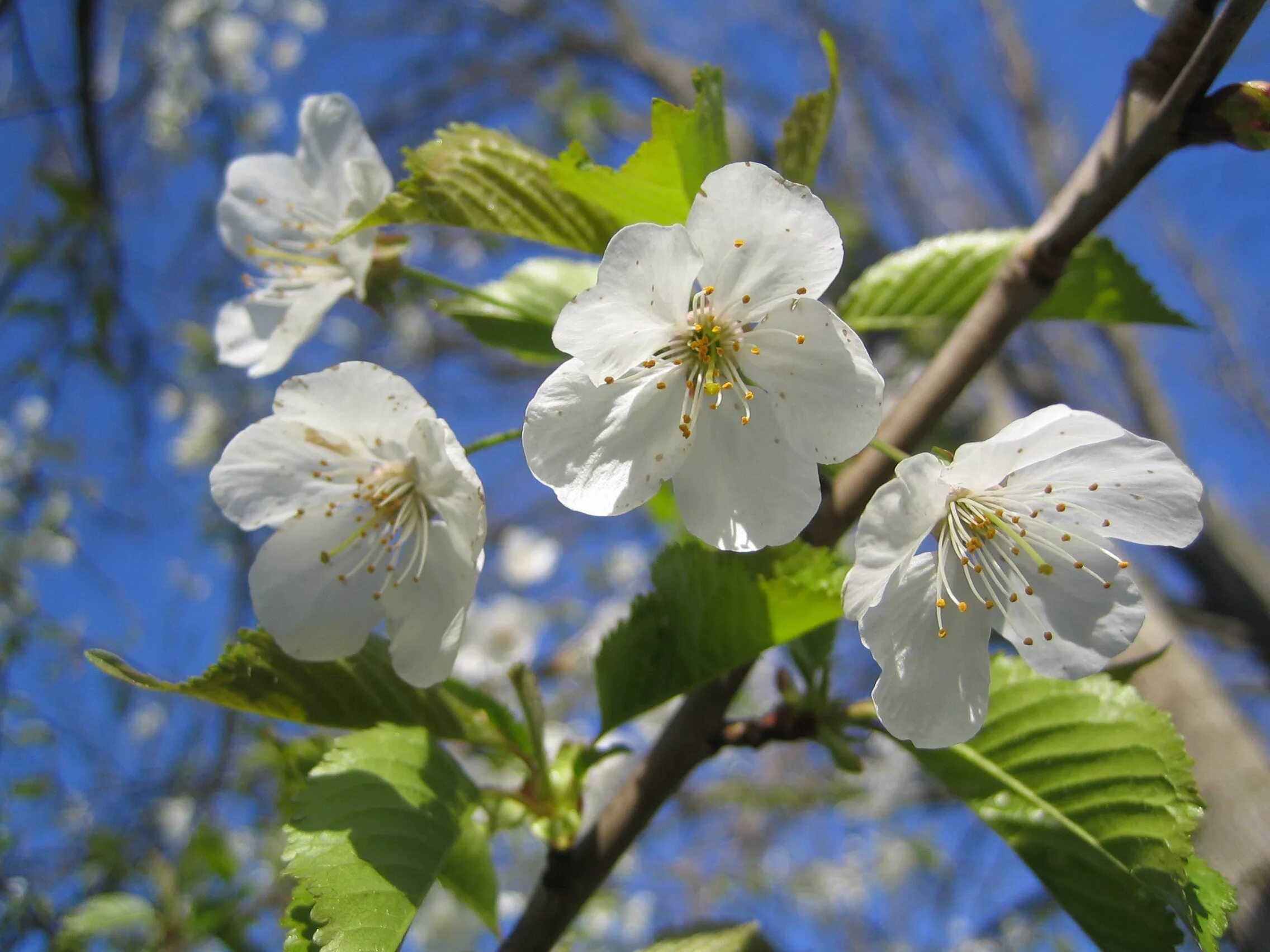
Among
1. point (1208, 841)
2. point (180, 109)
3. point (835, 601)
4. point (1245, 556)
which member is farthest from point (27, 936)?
point (180, 109)

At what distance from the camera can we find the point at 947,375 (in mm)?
968

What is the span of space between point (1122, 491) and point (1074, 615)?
5.0 inches

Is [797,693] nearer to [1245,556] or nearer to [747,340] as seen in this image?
[747,340]

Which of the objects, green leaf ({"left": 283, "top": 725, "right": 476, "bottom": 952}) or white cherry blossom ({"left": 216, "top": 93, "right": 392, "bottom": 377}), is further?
white cherry blossom ({"left": 216, "top": 93, "right": 392, "bottom": 377})

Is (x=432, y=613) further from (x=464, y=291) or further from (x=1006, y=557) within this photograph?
(x=1006, y=557)

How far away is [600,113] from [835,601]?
409cm

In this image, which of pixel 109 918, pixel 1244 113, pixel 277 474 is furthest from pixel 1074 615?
pixel 109 918

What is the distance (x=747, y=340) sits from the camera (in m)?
0.88

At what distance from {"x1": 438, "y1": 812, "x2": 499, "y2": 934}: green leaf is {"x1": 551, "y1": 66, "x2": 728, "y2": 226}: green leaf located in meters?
0.65

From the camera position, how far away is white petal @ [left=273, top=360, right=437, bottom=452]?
0.87 m

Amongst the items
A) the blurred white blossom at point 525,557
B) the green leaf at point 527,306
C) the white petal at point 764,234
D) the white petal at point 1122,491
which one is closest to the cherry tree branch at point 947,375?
the white petal at point 1122,491

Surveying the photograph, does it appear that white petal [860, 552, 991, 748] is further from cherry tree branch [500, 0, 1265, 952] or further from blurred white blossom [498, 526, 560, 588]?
blurred white blossom [498, 526, 560, 588]

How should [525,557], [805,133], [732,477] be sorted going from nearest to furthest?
[732,477], [805,133], [525,557]

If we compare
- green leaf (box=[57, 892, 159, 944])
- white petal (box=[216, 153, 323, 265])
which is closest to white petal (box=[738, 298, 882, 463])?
white petal (box=[216, 153, 323, 265])
